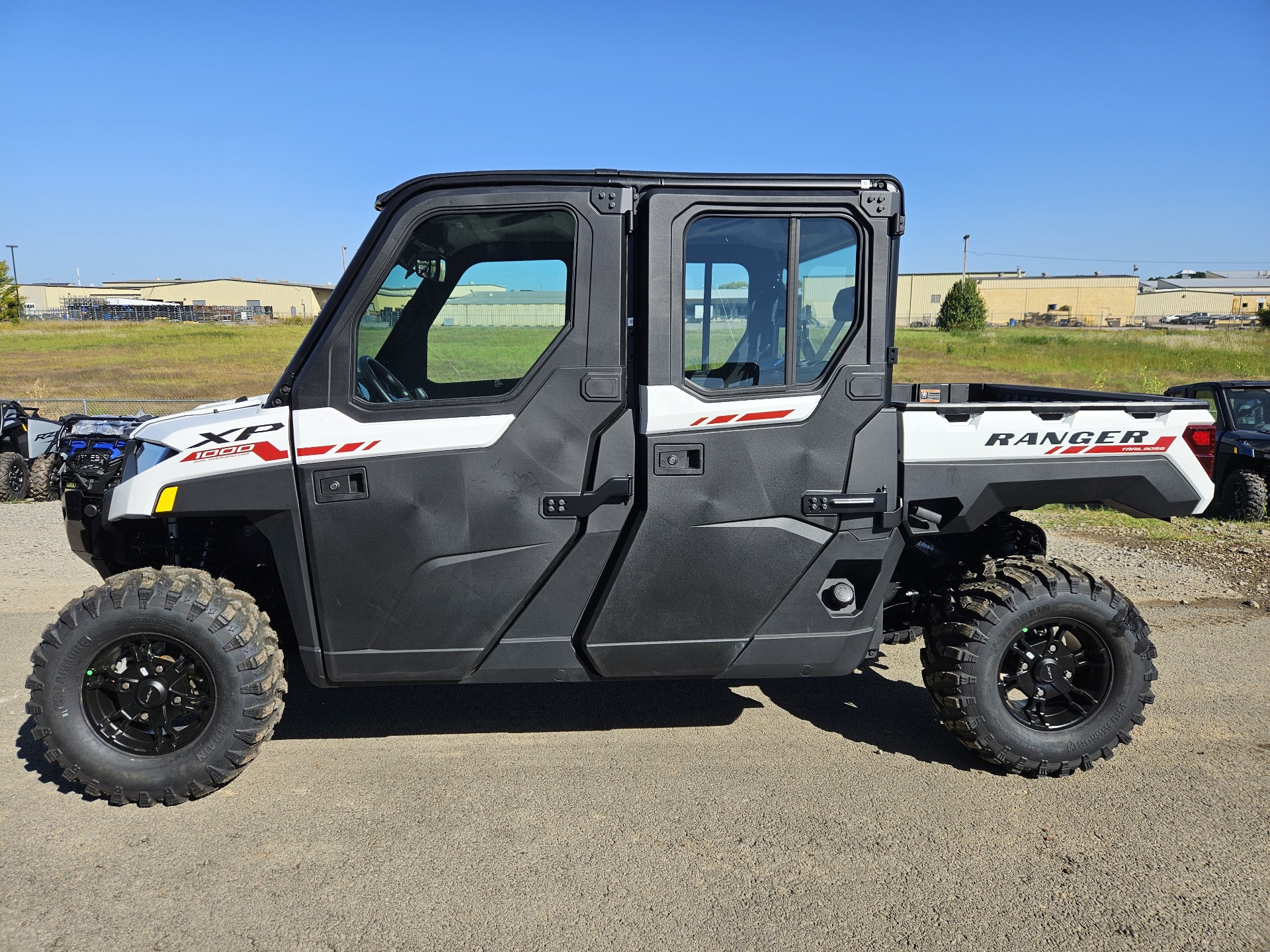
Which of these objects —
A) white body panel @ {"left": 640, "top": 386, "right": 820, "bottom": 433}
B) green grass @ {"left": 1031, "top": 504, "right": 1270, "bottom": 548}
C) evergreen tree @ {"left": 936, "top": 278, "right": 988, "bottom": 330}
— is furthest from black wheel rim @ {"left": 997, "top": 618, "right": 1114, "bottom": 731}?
evergreen tree @ {"left": 936, "top": 278, "right": 988, "bottom": 330}

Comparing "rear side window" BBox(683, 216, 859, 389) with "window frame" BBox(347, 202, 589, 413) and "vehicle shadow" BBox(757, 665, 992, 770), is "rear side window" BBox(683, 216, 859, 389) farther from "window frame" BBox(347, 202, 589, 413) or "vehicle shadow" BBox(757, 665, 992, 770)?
"vehicle shadow" BBox(757, 665, 992, 770)

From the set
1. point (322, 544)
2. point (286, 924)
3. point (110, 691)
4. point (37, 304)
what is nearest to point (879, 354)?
point (322, 544)

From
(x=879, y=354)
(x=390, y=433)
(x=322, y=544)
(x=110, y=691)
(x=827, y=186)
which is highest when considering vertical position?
(x=827, y=186)

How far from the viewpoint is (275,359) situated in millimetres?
34969

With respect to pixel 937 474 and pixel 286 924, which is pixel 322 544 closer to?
pixel 286 924

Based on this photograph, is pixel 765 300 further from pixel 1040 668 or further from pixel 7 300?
pixel 7 300

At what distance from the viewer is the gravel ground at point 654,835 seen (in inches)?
113

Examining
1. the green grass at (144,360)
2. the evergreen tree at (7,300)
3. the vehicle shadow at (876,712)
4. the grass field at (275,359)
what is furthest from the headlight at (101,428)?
the evergreen tree at (7,300)

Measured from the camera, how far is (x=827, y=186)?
11.6 ft

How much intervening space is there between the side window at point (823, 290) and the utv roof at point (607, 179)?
0.56ft

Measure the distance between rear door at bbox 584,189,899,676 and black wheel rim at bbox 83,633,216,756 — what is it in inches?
65.2

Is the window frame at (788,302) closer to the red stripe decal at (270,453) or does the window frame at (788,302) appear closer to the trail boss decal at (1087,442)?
the trail boss decal at (1087,442)

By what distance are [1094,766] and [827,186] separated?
112 inches

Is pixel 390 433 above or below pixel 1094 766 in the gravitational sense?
above
